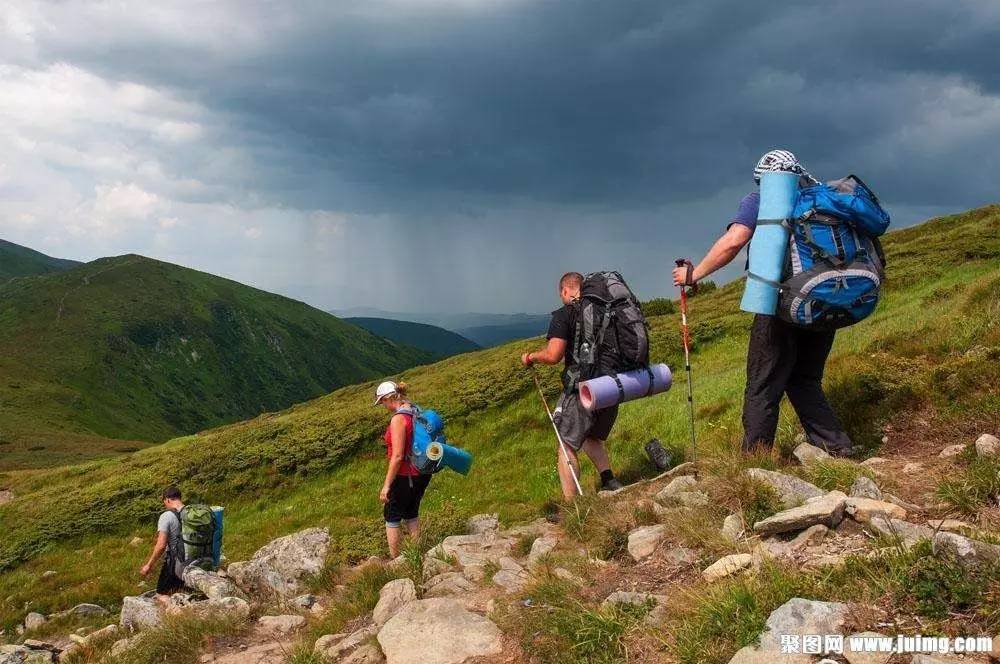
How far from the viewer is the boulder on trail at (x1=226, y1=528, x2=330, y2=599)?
10.6m

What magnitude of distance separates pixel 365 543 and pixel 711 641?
348 inches

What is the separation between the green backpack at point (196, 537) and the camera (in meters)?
12.5

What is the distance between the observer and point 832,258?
692 cm

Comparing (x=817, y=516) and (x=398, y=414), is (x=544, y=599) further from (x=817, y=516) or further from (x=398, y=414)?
(x=398, y=414)

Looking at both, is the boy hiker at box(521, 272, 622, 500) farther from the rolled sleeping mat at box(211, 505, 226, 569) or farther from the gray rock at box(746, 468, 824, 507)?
the rolled sleeping mat at box(211, 505, 226, 569)

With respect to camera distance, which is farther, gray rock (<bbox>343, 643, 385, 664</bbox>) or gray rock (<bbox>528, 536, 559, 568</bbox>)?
gray rock (<bbox>528, 536, 559, 568</bbox>)

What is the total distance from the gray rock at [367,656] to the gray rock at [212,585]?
481 centimetres

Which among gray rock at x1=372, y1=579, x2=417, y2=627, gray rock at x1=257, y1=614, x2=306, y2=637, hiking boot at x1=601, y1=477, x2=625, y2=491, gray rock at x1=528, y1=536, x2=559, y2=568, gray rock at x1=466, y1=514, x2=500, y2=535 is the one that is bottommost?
gray rock at x1=466, y1=514, x2=500, y2=535

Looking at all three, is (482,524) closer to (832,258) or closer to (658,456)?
(658,456)

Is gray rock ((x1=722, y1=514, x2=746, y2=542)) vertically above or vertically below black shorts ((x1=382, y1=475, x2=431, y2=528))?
above

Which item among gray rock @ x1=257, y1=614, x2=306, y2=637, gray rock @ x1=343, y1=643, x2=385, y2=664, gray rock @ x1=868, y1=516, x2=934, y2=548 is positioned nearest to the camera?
gray rock @ x1=868, y1=516, x2=934, y2=548

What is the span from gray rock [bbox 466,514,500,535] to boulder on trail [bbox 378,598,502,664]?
17.4 ft

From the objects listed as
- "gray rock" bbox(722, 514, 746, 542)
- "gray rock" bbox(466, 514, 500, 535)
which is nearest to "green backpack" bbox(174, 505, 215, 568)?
"gray rock" bbox(466, 514, 500, 535)

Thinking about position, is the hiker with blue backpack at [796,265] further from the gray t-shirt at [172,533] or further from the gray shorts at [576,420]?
the gray t-shirt at [172,533]
